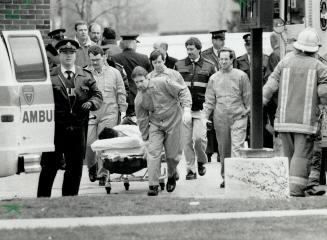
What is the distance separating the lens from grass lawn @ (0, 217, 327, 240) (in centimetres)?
894

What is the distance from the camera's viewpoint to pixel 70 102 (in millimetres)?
12383

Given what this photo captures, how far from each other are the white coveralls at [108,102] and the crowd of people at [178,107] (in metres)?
0.01

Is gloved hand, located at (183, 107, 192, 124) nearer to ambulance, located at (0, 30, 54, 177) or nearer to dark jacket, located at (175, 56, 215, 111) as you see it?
ambulance, located at (0, 30, 54, 177)

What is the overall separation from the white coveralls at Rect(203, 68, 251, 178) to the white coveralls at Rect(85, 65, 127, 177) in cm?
157

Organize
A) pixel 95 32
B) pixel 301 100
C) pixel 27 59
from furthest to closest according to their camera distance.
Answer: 1. pixel 95 32
2. pixel 301 100
3. pixel 27 59

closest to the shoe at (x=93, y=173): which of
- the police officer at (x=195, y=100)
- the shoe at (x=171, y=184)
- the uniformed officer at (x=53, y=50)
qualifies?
the police officer at (x=195, y=100)

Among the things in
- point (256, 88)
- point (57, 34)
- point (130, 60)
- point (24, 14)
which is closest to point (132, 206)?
point (256, 88)

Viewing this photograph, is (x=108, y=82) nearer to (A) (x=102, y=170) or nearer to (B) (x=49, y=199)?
(A) (x=102, y=170)

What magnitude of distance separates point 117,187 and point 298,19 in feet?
11.3

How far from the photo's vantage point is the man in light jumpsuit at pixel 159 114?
13203 mm

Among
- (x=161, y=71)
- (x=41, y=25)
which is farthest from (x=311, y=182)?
(x=41, y=25)

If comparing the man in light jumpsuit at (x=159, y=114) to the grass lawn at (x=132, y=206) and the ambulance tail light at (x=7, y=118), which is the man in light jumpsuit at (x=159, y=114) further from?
the ambulance tail light at (x=7, y=118)

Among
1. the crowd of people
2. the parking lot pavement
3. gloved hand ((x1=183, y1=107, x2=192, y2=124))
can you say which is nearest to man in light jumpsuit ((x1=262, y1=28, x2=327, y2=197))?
the crowd of people

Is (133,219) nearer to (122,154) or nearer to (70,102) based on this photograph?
(70,102)
